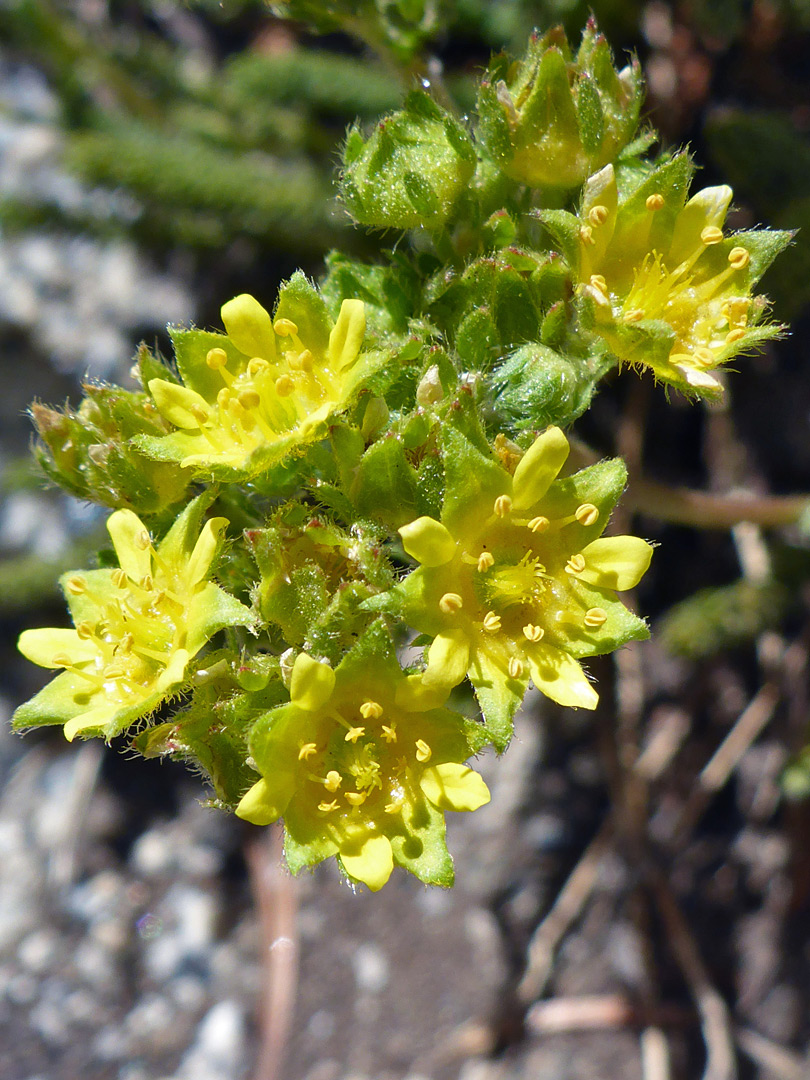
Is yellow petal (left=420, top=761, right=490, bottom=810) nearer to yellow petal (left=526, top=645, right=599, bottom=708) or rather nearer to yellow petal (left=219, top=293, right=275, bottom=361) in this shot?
yellow petal (left=526, top=645, right=599, bottom=708)

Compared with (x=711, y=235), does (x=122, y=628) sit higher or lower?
lower

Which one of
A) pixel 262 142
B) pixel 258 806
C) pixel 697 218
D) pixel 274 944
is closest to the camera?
pixel 258 806

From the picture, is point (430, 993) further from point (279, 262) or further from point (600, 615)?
point (279, 262)

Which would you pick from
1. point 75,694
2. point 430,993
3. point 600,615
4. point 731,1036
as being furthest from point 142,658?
point 731,1036

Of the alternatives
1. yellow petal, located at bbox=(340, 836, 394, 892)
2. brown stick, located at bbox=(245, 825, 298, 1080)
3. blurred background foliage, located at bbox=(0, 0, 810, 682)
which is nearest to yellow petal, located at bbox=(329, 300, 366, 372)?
yellow petal, located at bbox=(340, 836, 394, 892)

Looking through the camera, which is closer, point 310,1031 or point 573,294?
point 573,294

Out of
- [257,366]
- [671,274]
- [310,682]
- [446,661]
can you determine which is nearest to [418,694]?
[446,661]

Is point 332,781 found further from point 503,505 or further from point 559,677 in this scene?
point 503,505
